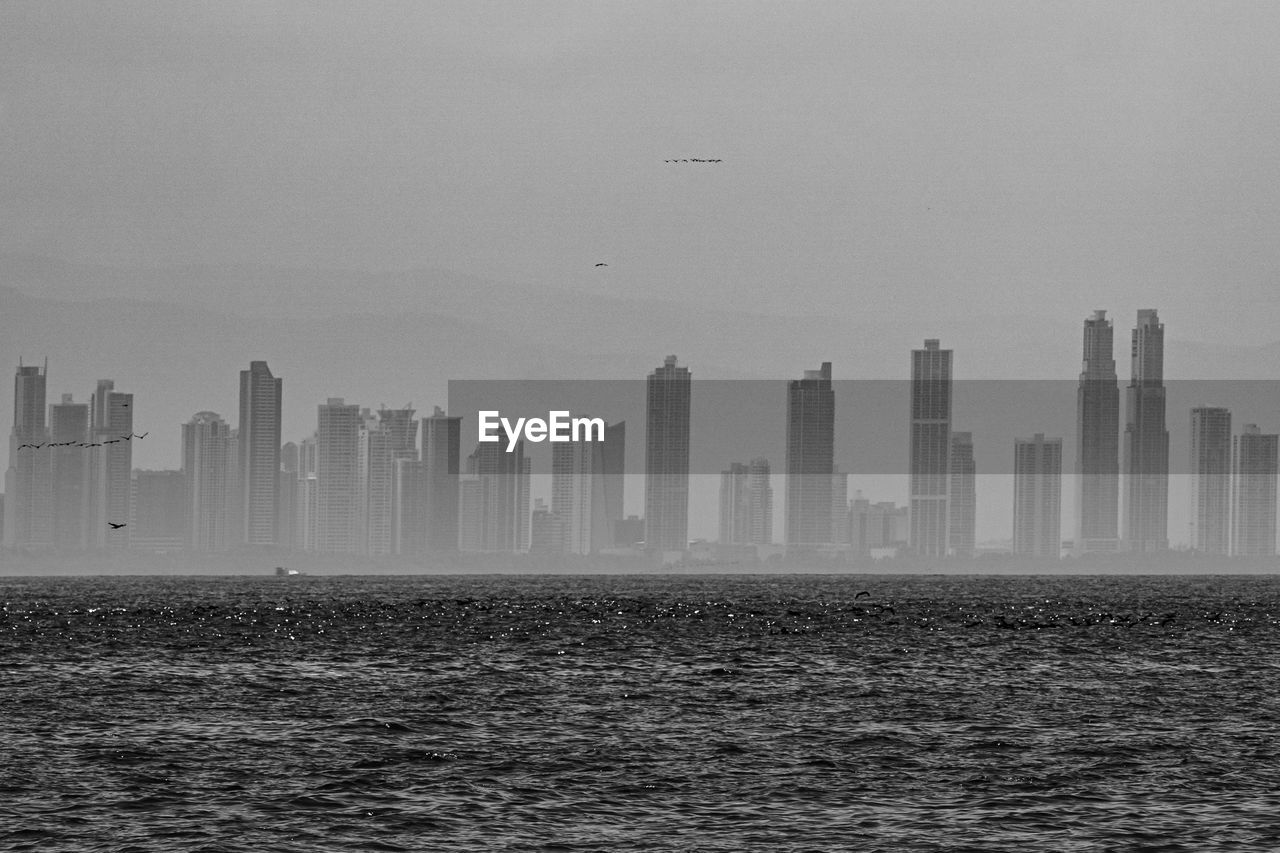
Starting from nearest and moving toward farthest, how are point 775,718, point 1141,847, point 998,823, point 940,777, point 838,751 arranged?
1. point 1141,847
2. point 998,823
3. point 940,777
4. point 838,751
5. point 775,718

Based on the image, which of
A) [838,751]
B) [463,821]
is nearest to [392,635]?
[838,751]

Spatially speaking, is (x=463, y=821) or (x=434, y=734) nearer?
(x=463, y=821)

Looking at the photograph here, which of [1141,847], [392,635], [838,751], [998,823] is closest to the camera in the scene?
[1141,847]

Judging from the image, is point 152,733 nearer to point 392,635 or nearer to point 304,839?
point 304,839

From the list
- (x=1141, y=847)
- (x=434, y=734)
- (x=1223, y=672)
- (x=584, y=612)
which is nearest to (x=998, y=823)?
(x=1141, y=847)

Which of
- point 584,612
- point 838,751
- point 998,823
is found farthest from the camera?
point 584,612

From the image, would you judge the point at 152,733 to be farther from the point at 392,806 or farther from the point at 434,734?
the point at 392,806
